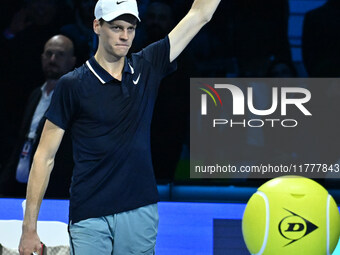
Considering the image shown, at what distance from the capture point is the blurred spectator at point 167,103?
23.6ft

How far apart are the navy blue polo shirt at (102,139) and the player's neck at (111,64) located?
32mm

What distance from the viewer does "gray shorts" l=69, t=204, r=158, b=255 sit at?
2.97 meters

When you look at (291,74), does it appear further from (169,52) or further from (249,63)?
(169,52)

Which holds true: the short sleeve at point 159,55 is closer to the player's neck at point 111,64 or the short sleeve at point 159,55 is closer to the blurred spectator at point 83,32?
the player's neck at point 111,64

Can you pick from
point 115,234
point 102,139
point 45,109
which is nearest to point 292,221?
point 115,234

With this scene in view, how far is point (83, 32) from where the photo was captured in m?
7.29

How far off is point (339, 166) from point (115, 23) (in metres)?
4.62

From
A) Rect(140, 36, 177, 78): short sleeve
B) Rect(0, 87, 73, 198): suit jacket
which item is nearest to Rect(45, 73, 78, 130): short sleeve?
Rect(140, 36, 177, 78): short sleeve

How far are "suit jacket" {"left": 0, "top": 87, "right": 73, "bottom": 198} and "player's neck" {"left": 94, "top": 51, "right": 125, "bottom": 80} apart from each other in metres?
2.42

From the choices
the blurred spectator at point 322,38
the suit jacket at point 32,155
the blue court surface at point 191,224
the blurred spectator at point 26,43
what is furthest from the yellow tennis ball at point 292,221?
the blurred spectator at point 26,43

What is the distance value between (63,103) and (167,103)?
448cm

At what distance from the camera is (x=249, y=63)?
7.32m

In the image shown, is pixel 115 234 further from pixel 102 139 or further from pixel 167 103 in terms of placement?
pixel 167 103

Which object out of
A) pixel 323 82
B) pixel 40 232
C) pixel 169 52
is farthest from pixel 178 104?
pixel 169 52
